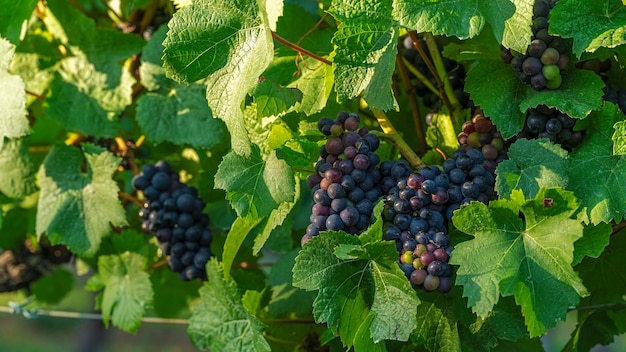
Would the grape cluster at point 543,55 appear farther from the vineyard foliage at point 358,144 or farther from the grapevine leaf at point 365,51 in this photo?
the grapevine leaf at point 365,51

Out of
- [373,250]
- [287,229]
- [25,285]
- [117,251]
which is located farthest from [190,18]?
[25,285]

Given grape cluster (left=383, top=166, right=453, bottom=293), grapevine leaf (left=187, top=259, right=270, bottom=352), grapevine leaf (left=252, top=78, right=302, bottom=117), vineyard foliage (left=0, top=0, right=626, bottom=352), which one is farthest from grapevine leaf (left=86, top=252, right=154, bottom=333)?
grape cluster (left=383, top=166, right=453, bottom=293)

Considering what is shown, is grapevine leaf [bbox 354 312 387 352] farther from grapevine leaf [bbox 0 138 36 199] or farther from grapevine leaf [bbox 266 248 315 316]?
grapevine leaf [bbox 0 138 36 199]

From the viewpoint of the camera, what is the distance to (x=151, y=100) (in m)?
1.40

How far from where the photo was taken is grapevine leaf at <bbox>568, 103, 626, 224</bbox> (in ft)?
3.03

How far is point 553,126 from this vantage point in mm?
963

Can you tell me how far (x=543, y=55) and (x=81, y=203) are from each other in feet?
2.73

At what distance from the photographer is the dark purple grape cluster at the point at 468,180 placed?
950 mm

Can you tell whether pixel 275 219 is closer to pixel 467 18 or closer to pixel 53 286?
pixel 467 18

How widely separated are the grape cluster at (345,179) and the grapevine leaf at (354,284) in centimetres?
4

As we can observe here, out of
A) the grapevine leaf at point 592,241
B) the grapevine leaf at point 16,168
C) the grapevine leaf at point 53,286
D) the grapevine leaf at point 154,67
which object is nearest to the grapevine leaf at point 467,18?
the grapevine leaf at point 592,241

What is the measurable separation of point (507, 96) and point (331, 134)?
217mm

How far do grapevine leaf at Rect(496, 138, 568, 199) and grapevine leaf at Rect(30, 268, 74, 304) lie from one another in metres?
1.30

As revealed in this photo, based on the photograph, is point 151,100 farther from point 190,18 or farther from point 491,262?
point 491,262
